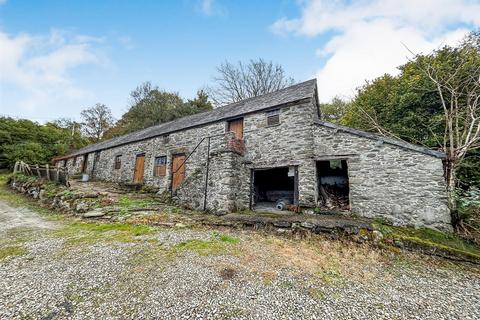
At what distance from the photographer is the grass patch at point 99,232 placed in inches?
189

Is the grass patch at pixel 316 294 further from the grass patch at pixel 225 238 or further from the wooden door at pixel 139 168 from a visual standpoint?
the wooden door at pixel 139 168

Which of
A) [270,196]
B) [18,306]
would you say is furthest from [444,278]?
[270,196]

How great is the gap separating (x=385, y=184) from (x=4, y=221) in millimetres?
13084

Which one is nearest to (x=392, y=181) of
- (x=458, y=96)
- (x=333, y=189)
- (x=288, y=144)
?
(x=333, y=189)

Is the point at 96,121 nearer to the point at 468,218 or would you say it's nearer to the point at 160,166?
the point at 160,166

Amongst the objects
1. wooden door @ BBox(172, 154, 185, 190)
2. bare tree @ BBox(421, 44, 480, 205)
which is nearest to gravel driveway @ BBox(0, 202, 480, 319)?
bare tree @ BBox(421, 44, 480, 205)

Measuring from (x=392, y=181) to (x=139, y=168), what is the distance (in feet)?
46.7

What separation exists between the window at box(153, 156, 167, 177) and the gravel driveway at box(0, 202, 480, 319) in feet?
22.9

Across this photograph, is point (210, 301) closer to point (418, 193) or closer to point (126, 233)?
point (126, 233)

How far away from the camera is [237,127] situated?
32.0 ft

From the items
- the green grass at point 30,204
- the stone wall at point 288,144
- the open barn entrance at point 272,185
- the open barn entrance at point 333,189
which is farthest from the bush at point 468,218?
the green grass at point 30,204

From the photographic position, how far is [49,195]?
29.3ft

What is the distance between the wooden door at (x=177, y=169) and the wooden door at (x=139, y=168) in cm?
325

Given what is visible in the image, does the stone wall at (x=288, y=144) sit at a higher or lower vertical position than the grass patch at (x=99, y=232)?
higher
